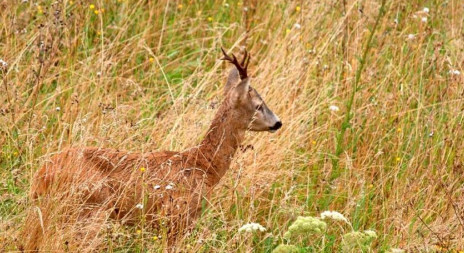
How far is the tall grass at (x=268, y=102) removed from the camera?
550 cm

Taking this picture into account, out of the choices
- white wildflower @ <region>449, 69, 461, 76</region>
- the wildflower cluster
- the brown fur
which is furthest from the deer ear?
white wildflower @ <region>449, 69, 461, 76</region>

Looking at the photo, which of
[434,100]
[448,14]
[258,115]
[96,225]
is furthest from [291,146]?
[448,14]

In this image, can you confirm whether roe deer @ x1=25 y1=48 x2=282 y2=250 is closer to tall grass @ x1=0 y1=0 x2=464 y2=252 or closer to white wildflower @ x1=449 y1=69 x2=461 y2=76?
tall grass @ x1=0 y1=0 x2=464 y2=252

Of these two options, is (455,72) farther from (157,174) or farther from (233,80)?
(157,174)

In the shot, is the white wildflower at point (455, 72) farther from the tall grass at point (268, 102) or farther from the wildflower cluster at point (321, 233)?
the wildflower cluster at point (321, 233)

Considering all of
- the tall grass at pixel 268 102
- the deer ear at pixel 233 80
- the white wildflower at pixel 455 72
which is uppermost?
the deer ear at pixel 233 80

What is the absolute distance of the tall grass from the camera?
5.50 m

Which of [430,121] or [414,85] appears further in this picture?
[414,85]

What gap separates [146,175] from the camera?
5.27 metres

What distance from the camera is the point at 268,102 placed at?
21.3 ft

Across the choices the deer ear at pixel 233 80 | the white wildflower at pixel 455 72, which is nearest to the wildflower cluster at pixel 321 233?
the deer ear at pixel 233 80

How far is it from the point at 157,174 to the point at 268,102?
1.36 metres

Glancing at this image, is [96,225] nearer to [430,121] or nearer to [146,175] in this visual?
[146,175]

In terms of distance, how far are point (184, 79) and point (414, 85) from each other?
5.35 feet
